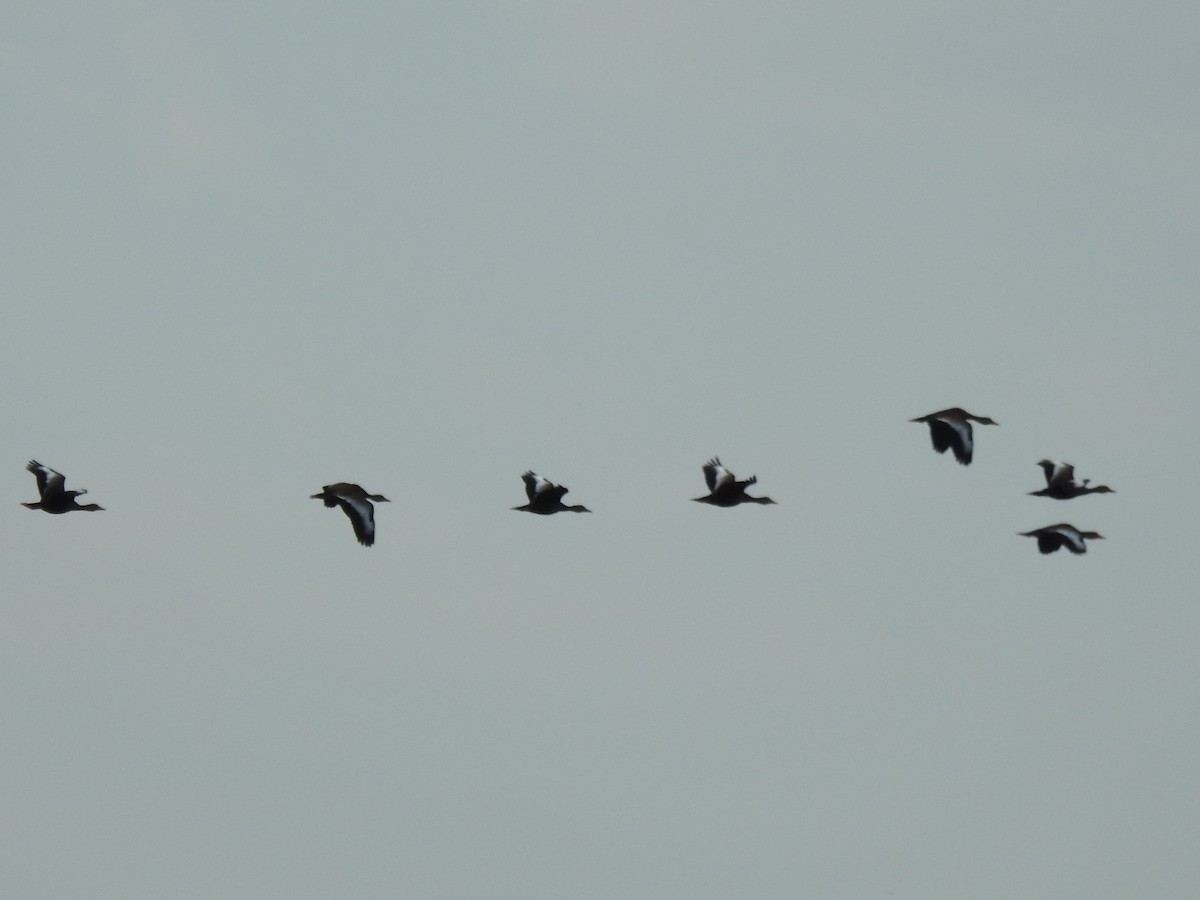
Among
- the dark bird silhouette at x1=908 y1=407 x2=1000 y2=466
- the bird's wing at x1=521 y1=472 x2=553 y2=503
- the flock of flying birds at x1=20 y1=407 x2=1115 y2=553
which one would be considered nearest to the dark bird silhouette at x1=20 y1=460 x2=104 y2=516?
the flock of flying birds at x1=20 y1=407 x2=1115 y2=553

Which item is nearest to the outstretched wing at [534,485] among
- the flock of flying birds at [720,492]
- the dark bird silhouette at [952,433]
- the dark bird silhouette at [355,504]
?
the flock of flying birds at [720,492]

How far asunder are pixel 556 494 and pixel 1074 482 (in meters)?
10.6

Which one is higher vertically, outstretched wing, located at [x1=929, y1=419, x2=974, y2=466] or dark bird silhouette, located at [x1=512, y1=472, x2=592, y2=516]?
outstretched wing, located at [x1=929, y1=419, x2=974, y2=466]

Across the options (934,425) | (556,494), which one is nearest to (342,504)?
(556,494)

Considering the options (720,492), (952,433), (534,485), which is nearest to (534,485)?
(534,485)

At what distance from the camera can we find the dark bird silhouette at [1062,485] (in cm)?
3866

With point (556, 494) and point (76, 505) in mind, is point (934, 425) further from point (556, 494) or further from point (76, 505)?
point (76, 505)

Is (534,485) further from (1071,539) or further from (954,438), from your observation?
(1071,539)

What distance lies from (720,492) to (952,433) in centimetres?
558

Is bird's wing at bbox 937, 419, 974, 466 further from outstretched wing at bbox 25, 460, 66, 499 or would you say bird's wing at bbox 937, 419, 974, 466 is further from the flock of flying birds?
outstretched wing at bbox 25, 460, 66, 499

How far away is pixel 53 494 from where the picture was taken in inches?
1563

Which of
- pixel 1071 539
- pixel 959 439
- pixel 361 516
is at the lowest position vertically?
pixel 361 516

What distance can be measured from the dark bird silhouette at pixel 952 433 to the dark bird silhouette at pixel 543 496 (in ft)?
27.3

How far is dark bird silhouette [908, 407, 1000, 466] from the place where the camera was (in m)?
36.0
